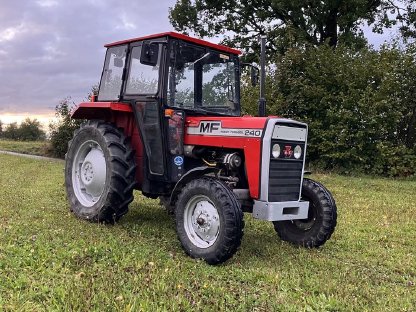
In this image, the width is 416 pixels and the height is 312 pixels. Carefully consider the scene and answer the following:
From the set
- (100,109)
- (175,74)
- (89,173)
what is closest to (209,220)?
(175,74)

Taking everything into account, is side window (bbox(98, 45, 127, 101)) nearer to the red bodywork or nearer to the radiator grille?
the red bodywork

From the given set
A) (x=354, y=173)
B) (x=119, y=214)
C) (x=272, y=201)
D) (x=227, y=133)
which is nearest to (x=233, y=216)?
(x=272, y=201)

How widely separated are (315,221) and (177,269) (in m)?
2.03

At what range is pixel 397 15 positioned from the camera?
20.0 metres

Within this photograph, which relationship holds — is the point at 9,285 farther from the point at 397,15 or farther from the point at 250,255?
the point at 397,15

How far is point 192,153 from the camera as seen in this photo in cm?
572

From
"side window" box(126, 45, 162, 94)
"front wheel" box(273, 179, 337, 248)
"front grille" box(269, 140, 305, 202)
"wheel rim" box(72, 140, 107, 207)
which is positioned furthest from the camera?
"wheel rim" box(72, 140, 107, 207)

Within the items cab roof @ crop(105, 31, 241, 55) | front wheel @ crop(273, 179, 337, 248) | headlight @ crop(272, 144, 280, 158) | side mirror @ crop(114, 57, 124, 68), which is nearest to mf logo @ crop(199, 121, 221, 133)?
headlight @ crop(272, 144, 280, 158)

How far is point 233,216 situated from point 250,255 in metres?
0.79

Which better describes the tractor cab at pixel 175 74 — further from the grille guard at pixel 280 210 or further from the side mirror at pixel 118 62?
the grille guard at pixel 280 210

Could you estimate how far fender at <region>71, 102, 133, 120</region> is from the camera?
6094mm

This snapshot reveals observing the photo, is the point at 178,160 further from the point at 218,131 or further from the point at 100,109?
the point at 100,109

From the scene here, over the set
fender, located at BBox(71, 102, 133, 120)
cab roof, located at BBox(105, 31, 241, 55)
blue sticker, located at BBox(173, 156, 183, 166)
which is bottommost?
blue sticker, located at BBox(173, 156, 183, 166)

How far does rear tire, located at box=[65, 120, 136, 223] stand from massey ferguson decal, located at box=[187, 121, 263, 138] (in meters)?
0.97
